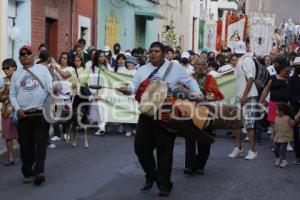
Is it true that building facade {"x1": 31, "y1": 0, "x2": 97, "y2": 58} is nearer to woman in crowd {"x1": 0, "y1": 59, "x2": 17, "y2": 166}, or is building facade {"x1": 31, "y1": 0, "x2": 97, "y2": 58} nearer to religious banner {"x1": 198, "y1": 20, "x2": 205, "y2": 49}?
woman in crowd {"x1": 0, "y1": 59, "x2": 17, "y2": 166}

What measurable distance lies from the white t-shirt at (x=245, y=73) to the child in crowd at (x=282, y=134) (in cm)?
57

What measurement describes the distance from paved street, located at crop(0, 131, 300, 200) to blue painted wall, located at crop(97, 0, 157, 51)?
43.3 ft

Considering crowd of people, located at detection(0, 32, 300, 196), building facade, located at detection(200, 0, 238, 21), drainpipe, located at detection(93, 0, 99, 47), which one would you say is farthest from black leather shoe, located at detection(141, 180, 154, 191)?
building facade, located at detection(200, 0, 238, 21)

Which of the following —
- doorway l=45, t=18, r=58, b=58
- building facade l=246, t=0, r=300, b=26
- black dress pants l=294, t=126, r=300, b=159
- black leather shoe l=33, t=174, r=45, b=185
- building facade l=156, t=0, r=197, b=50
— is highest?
building facade l=246, t=0, r=300, b=26

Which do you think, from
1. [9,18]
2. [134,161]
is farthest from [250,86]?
[9,18]

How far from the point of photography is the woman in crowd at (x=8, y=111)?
458 inches

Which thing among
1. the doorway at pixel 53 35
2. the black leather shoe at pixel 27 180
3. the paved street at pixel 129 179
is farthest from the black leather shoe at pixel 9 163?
the doorway at pixel 53 35

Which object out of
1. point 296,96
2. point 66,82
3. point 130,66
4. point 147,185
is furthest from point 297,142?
point 130,66

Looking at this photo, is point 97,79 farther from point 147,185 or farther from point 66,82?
point 147,185

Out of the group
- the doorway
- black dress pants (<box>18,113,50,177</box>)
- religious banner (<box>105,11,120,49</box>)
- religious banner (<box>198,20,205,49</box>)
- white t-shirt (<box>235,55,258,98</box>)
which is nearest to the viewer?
black dress pants (<box>18,113,50,177</box>)

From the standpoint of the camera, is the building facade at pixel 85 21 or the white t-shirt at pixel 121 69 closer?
the white t-shirt at pixel 121 69

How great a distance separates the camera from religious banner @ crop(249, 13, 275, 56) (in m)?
24.7

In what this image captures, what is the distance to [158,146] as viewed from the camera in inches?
366

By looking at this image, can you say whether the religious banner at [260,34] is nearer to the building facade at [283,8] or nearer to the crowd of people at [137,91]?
the crowd of people at [137,91]
